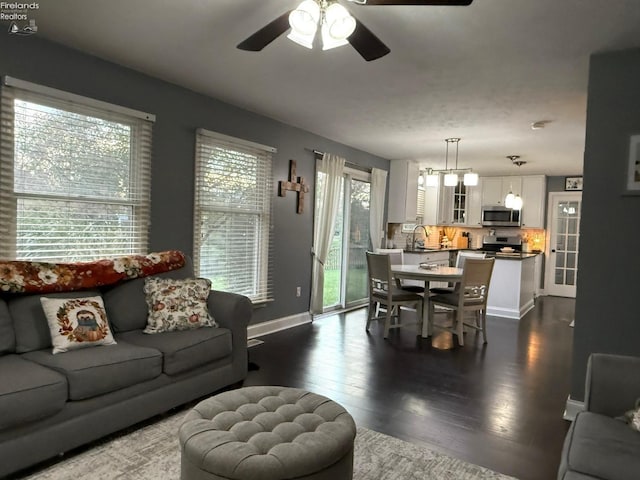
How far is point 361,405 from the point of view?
3.01 m

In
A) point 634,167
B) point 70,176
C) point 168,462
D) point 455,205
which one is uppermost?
point 455,205

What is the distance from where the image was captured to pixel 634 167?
277cm

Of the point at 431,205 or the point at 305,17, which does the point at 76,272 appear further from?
the point at 431,205

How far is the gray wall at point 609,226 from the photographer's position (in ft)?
9.16

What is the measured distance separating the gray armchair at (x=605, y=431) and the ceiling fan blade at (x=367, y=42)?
6.11ft

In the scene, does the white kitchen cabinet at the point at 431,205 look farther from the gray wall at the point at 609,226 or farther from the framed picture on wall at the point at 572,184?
the gray wall at the point at 609,226

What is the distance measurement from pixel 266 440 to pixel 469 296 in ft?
12.2

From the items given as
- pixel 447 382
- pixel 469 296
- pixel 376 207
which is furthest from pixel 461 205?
pixel 447 382

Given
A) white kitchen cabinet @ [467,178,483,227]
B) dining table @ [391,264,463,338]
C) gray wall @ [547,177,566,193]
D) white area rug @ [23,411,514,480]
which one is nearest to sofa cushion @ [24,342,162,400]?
white area rug @ [23,411,514,480]

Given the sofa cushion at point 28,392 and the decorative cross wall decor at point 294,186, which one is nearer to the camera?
the sofa cushion at point 28,392

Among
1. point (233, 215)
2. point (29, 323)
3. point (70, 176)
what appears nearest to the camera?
point (29, 323)
